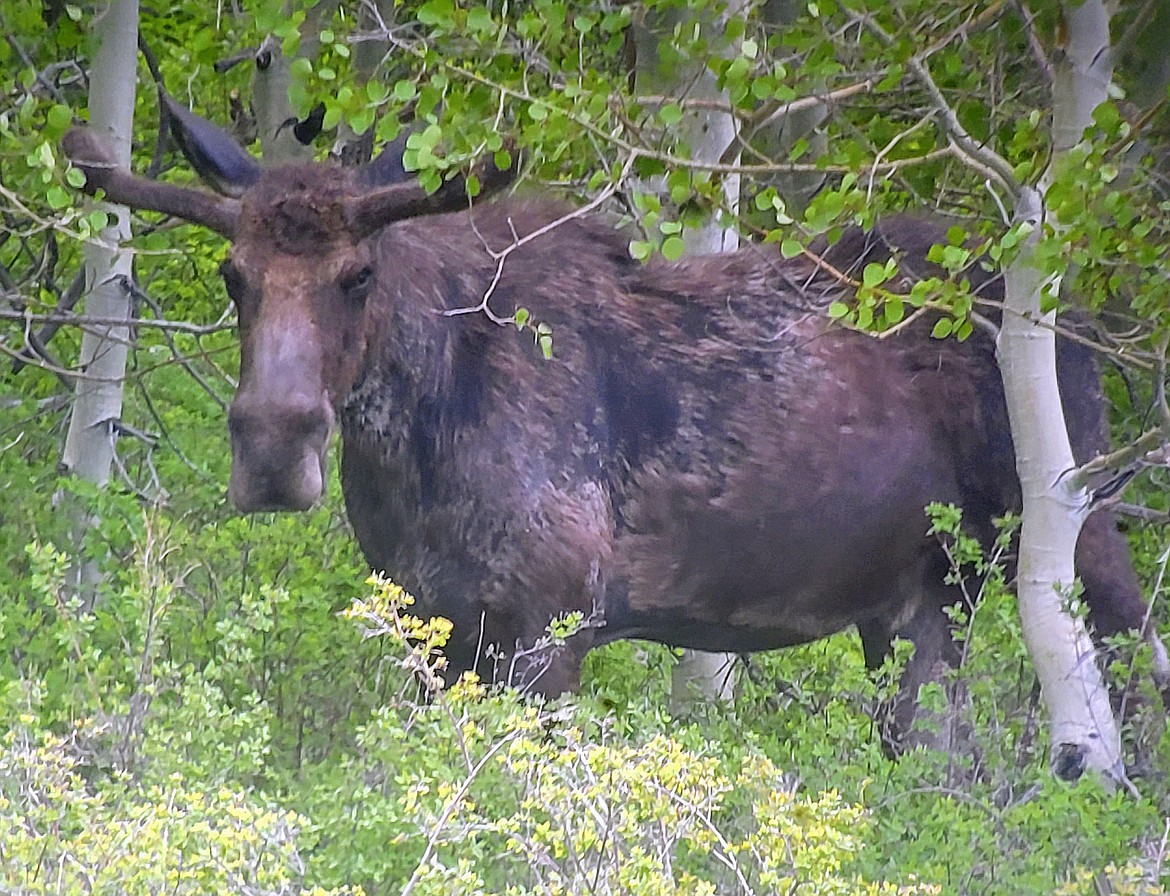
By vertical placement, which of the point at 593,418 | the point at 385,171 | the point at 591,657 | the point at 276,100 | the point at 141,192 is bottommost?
the point at 591,657

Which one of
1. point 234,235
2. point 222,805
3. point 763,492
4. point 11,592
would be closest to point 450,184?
point 234,235

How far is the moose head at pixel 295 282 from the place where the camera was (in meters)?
4.83

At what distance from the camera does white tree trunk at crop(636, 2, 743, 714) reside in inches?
239

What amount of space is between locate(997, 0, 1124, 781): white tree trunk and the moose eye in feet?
6.45

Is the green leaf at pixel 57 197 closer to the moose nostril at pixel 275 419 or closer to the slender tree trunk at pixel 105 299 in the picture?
the moose nostril at pixel 275 419

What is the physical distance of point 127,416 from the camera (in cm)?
924

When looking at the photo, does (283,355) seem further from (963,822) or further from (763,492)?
(963,822)

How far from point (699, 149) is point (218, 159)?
5.88 ft

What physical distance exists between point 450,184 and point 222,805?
7.32ft

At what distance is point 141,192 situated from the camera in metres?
5.27

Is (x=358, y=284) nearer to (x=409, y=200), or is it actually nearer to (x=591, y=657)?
(x=409, y=200)

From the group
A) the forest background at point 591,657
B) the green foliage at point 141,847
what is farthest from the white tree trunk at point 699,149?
the green foliage at point 141,847

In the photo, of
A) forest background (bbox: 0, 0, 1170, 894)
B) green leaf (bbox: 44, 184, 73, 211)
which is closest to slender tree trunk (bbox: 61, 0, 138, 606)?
forest background (bbox: 0, 0, 1170, 894)

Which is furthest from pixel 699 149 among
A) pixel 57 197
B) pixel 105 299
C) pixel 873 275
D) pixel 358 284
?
pixel 105 299
